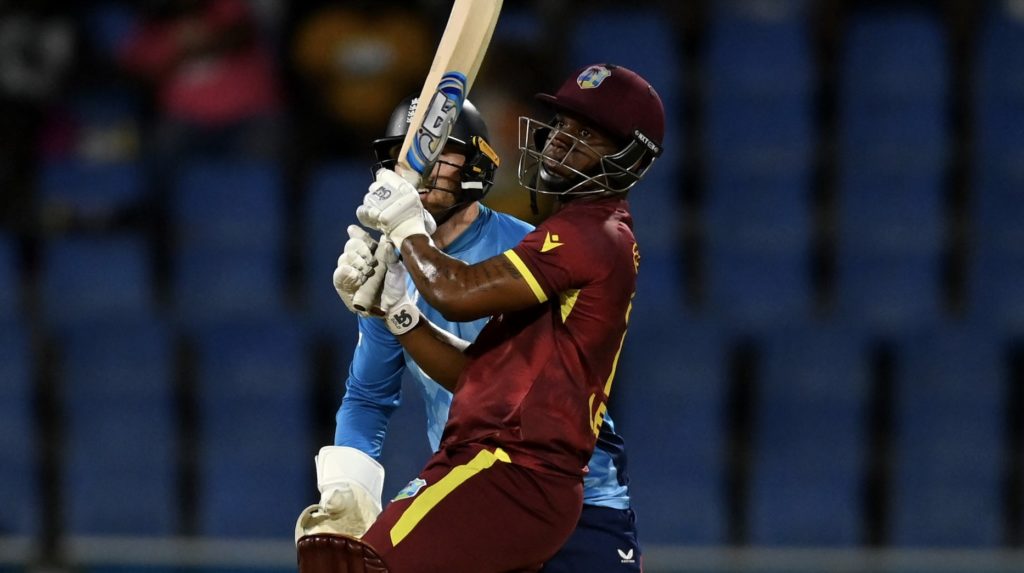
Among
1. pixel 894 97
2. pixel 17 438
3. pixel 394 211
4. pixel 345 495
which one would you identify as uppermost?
pixel 894 97

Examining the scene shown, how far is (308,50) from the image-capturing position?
24.8 feet

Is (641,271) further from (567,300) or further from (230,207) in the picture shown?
(567,300)

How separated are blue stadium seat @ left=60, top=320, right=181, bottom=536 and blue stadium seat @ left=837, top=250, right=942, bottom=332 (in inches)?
116

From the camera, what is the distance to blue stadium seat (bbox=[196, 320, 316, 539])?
683cm

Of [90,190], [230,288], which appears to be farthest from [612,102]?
[90,190]

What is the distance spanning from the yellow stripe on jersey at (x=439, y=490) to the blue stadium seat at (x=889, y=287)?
3909 mm

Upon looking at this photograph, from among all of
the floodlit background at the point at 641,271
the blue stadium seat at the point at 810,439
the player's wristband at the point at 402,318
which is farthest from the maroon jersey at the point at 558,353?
the blue stadium seat at the point at 810,439

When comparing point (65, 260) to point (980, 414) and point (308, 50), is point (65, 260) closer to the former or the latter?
point (308, 50)

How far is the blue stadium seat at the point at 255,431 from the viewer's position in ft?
22.4

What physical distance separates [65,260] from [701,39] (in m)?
3.09

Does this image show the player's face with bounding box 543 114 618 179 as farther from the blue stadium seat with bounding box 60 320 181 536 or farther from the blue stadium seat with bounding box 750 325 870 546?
the blue stadium seat with bounding box 60 320 181 536

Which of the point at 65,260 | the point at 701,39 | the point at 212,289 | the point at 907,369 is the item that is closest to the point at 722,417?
the point at 907,369

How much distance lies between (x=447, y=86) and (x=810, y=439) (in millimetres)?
3567

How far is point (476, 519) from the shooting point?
3.25 m
